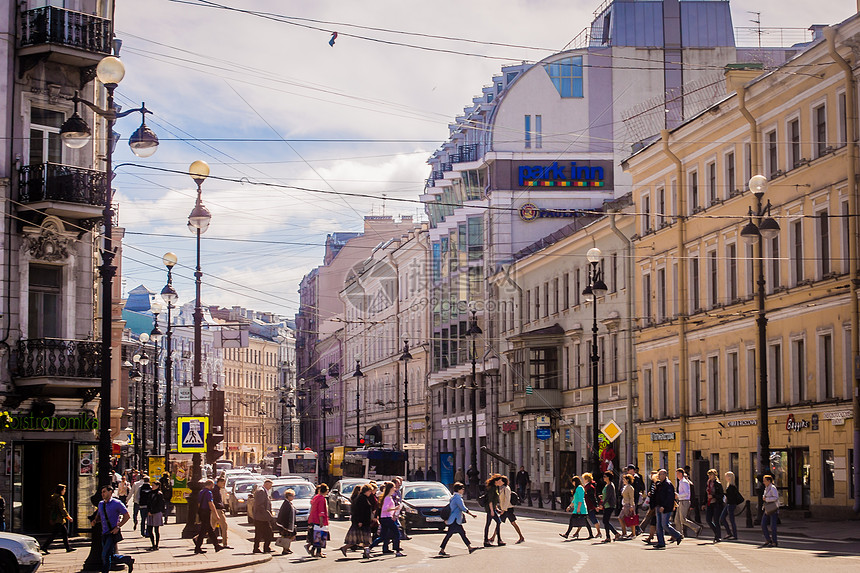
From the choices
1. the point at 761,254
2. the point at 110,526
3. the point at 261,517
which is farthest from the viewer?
the point at 761,254

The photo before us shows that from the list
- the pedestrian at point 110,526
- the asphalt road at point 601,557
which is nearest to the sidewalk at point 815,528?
the asphalt road at point 601,557

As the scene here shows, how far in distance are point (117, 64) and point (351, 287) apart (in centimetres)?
9147

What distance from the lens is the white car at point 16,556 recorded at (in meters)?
20.1

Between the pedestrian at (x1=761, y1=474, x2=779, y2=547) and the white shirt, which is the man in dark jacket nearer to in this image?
the pedestrian at (x1=761, y1=474, x2=779, y2=547)

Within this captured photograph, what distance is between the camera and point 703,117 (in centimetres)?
4519

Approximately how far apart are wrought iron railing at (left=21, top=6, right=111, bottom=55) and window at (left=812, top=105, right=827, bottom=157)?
787 inches

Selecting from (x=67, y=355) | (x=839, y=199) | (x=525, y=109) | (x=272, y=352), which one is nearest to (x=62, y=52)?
(x=67, y=355)

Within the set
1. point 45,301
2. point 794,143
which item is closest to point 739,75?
point 794,143

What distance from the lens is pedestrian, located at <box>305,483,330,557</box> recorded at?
28219mm

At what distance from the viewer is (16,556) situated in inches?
792

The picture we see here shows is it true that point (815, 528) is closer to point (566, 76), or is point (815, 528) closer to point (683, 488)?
point (683, 488)

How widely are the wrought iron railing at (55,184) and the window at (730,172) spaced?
2204 cm

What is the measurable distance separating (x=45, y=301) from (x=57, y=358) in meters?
1.81

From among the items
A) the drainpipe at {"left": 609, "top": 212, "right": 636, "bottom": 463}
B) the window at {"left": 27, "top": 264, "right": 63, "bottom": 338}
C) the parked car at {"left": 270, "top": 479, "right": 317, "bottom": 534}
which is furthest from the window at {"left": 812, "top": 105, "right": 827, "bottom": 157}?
the window at {"left": 27, "top": 264, "right": 63, "bottom": 338}
